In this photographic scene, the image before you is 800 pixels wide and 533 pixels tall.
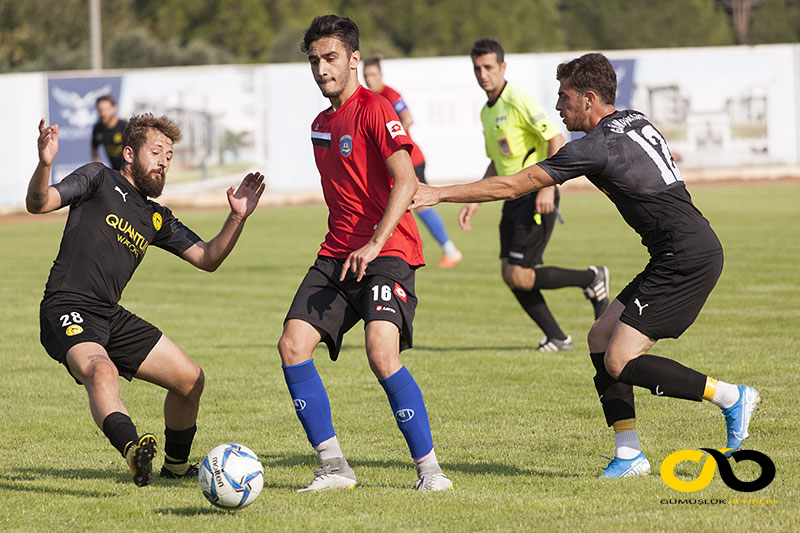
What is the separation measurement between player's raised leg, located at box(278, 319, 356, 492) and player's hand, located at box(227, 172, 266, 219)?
743mm

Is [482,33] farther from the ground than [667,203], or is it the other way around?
[482,33]

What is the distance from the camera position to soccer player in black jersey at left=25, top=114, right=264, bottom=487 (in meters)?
5.30

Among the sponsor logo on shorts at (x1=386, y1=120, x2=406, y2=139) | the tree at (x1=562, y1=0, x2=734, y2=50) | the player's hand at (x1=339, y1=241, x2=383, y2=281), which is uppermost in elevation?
the tree at (x1=562, y1=0, x2=734, y2=50)

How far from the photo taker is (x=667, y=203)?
542 centimetres

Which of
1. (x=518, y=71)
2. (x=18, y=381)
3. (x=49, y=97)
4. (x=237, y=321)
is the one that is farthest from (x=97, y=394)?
(x=518, y=71)

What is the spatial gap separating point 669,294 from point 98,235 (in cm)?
288

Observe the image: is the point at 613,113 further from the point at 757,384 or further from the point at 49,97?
the point at 49,97

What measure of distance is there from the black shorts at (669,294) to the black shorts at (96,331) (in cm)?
246

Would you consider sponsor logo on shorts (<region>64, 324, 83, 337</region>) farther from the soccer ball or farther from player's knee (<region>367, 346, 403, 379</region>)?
player's knee (<region>367, 346, 403, 379</region>)

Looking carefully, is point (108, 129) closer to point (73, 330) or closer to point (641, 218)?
point (73, 330)

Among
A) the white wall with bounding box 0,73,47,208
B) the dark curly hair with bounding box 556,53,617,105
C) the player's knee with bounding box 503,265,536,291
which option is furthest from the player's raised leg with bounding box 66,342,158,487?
the white wall with bounding box 0,73,47,208

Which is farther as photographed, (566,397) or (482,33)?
(482,33)

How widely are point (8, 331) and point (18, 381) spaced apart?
2758 millimetres

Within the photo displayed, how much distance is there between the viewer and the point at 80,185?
18.0ft
